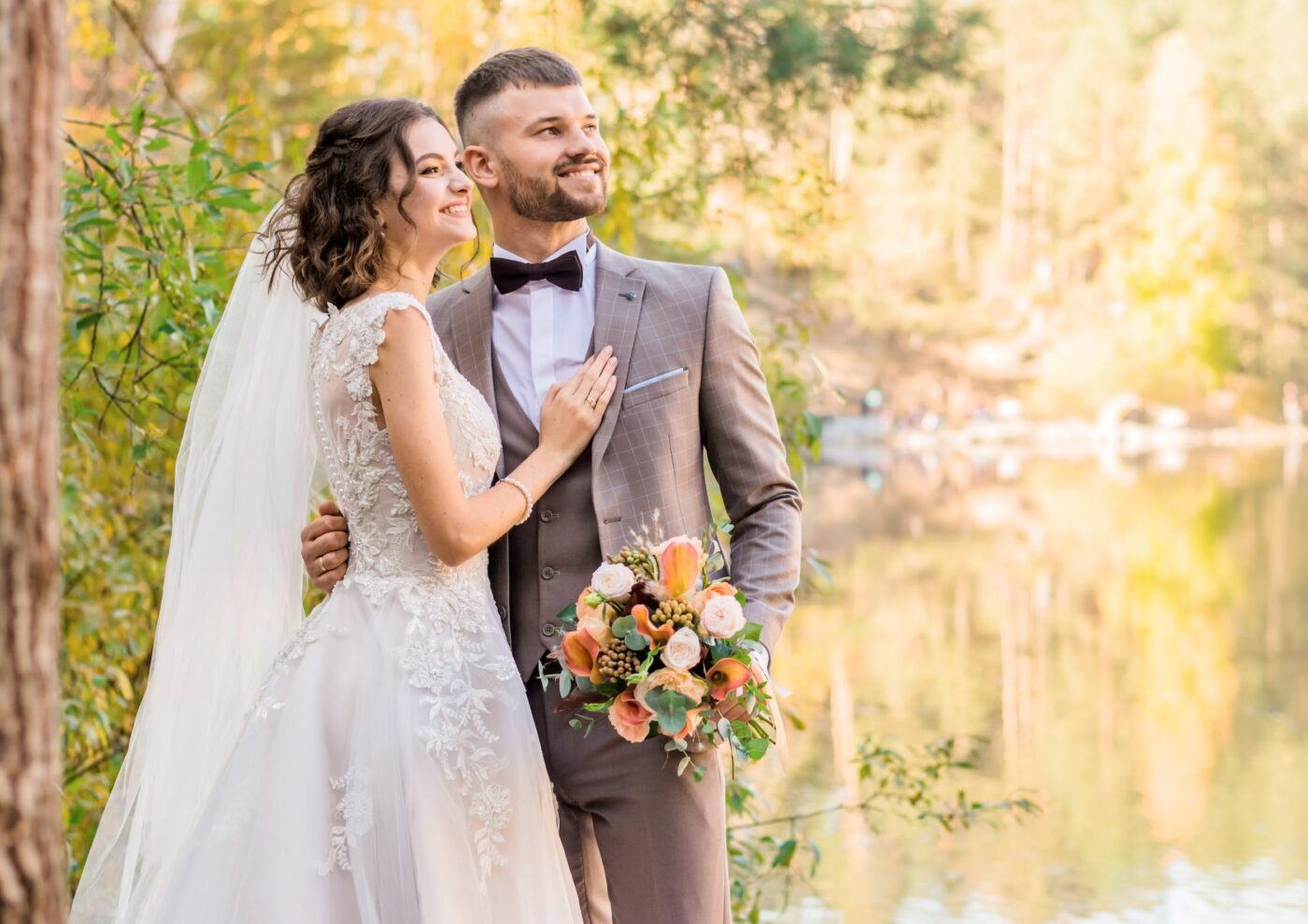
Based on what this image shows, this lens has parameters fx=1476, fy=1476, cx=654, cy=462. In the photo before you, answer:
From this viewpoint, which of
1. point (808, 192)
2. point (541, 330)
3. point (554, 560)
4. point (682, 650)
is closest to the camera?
point (682, 650)

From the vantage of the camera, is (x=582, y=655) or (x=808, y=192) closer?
(x=582, y=655)

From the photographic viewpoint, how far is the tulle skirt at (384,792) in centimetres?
208

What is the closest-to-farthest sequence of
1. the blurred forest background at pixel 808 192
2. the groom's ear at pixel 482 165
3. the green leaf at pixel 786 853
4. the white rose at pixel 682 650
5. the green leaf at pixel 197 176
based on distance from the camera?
the white rose at pixel 682 650 < the groom's ear at pixel 482 165 < the green leaf at pixel 197 176 < the blurred forest background at pixel 808 192 < the green leaf at pixel 786 853

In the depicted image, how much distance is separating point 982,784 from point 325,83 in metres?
7.57

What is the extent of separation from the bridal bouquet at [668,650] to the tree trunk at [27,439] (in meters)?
0.91

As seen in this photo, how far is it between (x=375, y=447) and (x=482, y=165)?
52 cm

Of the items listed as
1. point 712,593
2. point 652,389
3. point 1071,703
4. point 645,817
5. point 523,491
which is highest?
point 652,389

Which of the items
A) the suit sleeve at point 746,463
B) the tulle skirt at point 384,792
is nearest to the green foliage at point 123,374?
the tulle skirt at point 384,792

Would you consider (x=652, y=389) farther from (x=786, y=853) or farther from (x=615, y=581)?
(x=786, y=853)

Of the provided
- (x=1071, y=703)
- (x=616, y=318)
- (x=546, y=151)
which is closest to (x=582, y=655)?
(x=616, y=318)

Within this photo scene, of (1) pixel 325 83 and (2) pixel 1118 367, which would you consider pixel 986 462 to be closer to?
(2) pixel 1118 367

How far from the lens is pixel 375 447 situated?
7.45 ft

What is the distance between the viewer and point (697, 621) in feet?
6.63

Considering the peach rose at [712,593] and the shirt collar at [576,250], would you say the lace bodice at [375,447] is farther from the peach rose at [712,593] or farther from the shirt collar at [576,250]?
the peach rose at [712,593]
